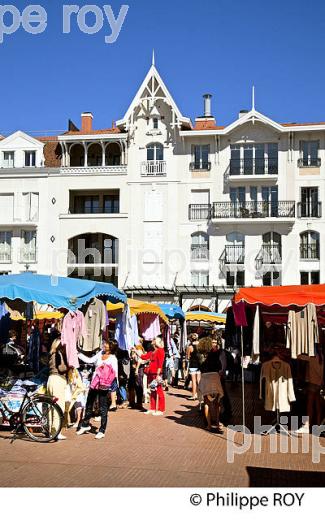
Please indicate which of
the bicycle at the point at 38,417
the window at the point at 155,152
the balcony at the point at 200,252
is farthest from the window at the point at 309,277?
the bicycle at the point at 38,417

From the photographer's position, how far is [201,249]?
130 feet

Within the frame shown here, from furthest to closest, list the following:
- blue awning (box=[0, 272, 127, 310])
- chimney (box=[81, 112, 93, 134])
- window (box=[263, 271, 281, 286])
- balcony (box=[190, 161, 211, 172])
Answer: chimney (box=[81, 112, 93, 134])
balcony (box=[190, 161, 211, 172])
window (box=[263, 271, 281, 286])
blue awning (box=[0, 272, 127, 310])

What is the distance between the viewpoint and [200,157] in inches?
1602

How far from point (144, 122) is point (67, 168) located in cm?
638

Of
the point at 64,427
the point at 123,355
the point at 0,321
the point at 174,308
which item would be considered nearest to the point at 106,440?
the point at 64,427

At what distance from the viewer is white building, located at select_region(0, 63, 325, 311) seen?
38.6 m

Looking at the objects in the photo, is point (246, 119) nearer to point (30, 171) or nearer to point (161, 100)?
point (161, 100)

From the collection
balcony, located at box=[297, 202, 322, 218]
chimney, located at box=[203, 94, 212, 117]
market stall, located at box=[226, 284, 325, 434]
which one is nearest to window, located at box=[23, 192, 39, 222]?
chimney, located at box=[203, 94, 212, 117]

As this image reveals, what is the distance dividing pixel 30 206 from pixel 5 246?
3294mm

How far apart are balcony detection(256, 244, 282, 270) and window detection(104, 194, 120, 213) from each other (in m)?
10.8

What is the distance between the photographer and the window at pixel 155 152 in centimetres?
4103

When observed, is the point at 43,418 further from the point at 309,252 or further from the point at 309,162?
the point at 309,162

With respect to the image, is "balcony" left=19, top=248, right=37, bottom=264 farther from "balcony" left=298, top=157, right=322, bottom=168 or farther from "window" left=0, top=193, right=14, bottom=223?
"balcony" left=298, top=157, right=322, bottom=168

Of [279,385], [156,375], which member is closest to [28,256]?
[156,375]
